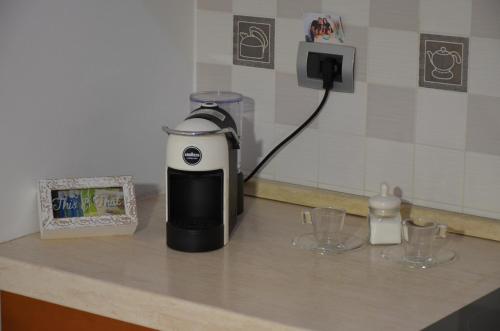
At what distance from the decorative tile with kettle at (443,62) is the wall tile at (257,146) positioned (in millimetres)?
408

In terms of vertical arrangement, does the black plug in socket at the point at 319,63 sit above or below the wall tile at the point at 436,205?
above

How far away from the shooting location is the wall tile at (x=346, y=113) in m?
2.21

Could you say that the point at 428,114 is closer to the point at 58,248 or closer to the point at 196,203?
the point at 196,203

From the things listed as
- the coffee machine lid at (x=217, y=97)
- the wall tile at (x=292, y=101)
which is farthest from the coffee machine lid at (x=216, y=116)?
the wall tile at (x=292, y=101)

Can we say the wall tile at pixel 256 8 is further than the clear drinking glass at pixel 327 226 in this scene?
Yes

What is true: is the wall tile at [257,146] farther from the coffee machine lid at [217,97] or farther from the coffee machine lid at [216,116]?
the coffee machine lid at [216,116]

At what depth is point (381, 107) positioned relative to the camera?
7.18 feet

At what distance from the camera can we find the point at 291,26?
7.49ft

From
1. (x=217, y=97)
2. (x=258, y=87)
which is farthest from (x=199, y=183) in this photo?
(x=258, y=87)

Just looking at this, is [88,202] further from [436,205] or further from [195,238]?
[436,205]

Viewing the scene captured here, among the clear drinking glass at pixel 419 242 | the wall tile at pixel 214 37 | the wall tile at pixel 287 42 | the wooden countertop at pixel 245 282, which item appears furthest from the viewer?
the wall tile at pixel 214 37

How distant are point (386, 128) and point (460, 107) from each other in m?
0.18

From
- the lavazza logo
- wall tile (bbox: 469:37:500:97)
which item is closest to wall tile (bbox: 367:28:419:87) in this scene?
wall tile (bbox: 469:37:500:97)

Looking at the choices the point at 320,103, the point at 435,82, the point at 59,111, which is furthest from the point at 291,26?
the point at 59,111
